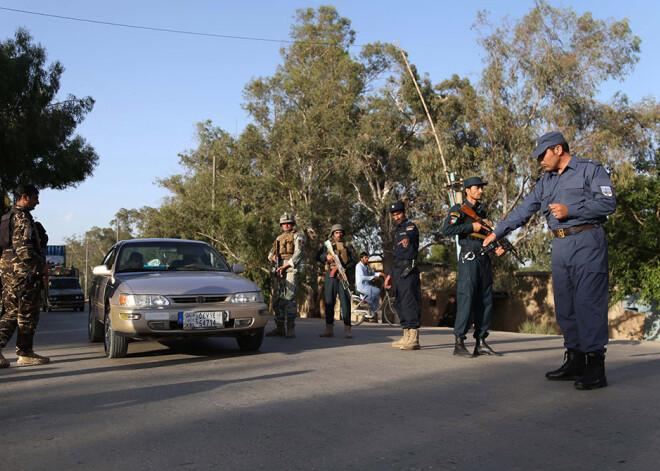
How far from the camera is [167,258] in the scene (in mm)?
8875

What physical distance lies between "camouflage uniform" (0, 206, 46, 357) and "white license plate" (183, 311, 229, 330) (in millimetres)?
1712

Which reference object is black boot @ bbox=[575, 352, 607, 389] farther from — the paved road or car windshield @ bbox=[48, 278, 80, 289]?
car windshield @ bbox=[48, 278, 80, 289]

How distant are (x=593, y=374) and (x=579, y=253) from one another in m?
1.04

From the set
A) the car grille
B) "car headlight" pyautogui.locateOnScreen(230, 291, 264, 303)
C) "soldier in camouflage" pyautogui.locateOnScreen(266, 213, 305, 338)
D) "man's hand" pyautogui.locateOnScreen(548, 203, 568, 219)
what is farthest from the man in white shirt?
"man's hand" pyautogui.locateOnScreen(548, 203, 568, 219)

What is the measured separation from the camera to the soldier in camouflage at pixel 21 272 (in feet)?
23.5

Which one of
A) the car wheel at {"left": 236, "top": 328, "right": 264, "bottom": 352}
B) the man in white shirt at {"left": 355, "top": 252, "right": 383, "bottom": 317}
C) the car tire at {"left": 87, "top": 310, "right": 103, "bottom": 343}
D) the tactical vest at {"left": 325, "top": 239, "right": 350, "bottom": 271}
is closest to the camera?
the car wheel at {"left": 236, "top": 328, "right": 264, "bottom": 352}

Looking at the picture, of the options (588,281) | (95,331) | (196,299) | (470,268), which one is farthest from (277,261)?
(588,281)

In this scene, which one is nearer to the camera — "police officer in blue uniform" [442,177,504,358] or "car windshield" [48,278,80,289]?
"police officer in blue uniform" [442,177,504,358]

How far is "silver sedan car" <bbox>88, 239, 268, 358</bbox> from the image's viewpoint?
7359mm

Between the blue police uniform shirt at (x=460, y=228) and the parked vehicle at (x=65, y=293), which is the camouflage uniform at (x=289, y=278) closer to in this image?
the blue police uniform shirt at (x=460, y=228)

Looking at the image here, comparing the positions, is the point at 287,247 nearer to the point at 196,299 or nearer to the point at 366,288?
the point at 196,299

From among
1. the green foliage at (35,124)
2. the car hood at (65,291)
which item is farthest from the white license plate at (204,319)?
the car hood at (65,291)

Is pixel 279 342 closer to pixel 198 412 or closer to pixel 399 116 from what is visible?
pixel 198 412

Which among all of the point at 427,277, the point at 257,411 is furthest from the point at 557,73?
the point at 257,411
